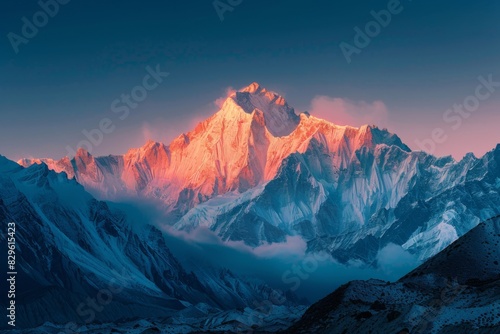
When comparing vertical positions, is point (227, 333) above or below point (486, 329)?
above

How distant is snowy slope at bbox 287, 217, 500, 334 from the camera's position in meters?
104

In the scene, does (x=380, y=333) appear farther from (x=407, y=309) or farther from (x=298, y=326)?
(x=298, y=326)

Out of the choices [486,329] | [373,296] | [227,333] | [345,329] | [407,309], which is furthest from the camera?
[227,333]

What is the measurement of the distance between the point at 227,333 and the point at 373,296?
2029 inches

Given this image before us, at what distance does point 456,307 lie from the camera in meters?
110

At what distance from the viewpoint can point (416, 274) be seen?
162 m

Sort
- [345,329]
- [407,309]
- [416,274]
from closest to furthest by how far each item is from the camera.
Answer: [407,309], [345,329], [416,274]

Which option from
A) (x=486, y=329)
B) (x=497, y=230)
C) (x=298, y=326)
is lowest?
(x=486, y=329)

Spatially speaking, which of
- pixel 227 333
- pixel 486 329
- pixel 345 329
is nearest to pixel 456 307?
pixel 486 329

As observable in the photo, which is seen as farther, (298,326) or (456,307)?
(298,326)

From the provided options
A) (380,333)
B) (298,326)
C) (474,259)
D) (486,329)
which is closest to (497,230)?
(474,259)

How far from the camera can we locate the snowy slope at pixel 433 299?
104312 millimetres

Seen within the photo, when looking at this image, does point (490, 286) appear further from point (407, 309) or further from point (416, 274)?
point (416, 274)

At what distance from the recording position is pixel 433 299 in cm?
12988
